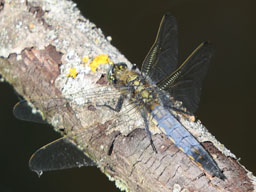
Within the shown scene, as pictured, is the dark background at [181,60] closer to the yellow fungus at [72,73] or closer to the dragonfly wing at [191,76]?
the dragonfly wing at [191,76]

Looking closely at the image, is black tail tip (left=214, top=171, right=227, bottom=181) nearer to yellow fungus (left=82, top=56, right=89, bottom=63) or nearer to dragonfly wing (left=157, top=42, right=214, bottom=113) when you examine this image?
dragonfly wing (left=157, top=42, right=214, bottom=113)

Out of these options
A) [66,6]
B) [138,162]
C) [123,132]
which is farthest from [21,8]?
[138,162]

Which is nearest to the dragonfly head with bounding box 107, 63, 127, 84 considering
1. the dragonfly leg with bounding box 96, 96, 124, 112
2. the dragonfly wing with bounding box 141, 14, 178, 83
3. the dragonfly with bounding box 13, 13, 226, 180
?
the dragonfly with bounding box 13, 13, 226, 180

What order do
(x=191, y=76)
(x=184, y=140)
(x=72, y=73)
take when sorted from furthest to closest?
(x=191, y=76) → (x=72, y=73) → (x=184, y=140)

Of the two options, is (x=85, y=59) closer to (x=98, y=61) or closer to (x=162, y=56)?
(x=98, y=61)

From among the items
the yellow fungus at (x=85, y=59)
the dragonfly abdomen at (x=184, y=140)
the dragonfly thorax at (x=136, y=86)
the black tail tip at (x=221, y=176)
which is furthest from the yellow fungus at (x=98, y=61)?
the black tail tip at (x=221, y=176)

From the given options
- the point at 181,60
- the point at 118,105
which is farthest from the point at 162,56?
the point at 181,60
